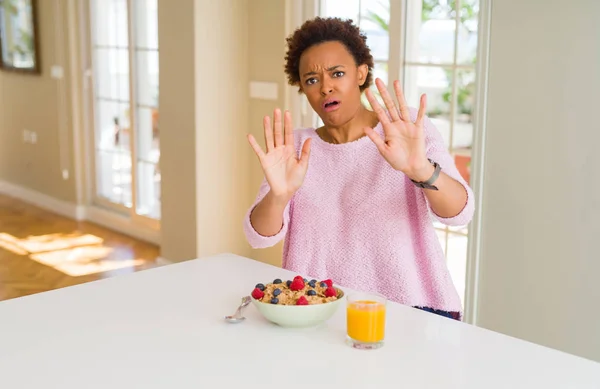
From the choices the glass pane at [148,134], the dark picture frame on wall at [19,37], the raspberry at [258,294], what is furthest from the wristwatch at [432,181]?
the dark picture frame on wall at [19,37]

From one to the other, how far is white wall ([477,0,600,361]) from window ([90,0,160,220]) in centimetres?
294

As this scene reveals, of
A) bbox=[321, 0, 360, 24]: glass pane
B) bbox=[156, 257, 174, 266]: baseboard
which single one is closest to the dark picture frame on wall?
bbox=[156, 257, 174, 266]: baseboard

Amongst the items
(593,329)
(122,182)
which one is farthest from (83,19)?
(593,329)

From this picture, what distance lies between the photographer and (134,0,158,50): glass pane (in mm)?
5250

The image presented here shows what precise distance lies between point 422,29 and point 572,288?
1.35 meters

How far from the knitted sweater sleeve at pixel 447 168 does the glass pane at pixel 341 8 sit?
1900mm

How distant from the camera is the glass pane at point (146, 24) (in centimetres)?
A: 525

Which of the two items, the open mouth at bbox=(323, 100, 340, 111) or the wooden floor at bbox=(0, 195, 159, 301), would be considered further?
the wooden floor at bbox=(0, 195, 159, 301)

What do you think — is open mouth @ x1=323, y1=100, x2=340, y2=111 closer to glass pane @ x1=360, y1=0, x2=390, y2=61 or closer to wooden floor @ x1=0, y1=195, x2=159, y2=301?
glass pane @ x1=360, y1=0, x2=390, y2=61

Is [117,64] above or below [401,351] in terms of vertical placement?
above

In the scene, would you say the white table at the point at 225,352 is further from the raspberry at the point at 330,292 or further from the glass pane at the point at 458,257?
the glass pane at the point at 458,257

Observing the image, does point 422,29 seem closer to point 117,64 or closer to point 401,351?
point 401,351

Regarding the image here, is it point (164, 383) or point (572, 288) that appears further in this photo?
point (572, 288)

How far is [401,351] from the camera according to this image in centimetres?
141
